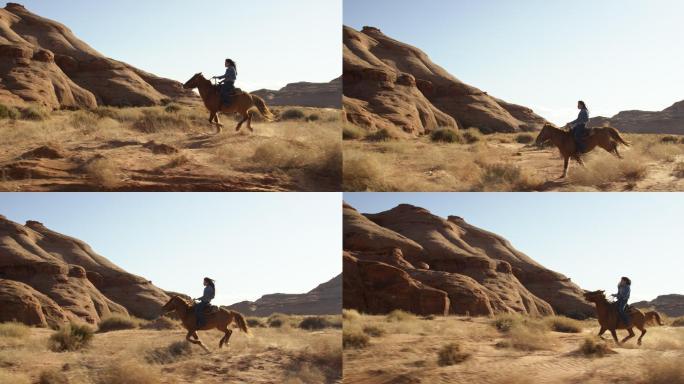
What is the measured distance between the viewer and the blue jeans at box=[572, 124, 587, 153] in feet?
65.7

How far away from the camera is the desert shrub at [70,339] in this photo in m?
20.0

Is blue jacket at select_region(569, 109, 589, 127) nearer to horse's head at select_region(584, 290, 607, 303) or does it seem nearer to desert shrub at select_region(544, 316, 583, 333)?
horse's head at select_region(584, 290, 607, 303)

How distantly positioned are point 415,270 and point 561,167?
10.5m

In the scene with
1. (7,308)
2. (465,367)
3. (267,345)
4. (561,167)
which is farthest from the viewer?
(7,308)

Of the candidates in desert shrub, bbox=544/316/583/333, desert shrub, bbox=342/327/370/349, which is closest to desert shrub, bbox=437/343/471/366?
desert shrub, bbox=342/327/370/349

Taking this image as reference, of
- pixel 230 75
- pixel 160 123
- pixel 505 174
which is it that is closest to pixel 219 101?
pixel 230 75

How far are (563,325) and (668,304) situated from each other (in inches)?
2614

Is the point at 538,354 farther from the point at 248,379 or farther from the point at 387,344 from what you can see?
the point at 248,379

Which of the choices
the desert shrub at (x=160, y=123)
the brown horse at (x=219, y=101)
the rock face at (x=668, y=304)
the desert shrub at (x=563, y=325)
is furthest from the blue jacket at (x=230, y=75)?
the rock face at (x=668, y=304)

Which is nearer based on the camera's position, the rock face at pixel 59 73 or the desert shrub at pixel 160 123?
the desert shrub at pixel 160 123

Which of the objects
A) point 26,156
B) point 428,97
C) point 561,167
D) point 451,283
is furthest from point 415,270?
point 428,97

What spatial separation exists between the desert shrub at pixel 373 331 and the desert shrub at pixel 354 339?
1.11 m

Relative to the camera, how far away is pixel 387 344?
1898 cm

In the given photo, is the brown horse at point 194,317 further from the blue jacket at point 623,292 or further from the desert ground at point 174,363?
the blue jacket at point 623,292
